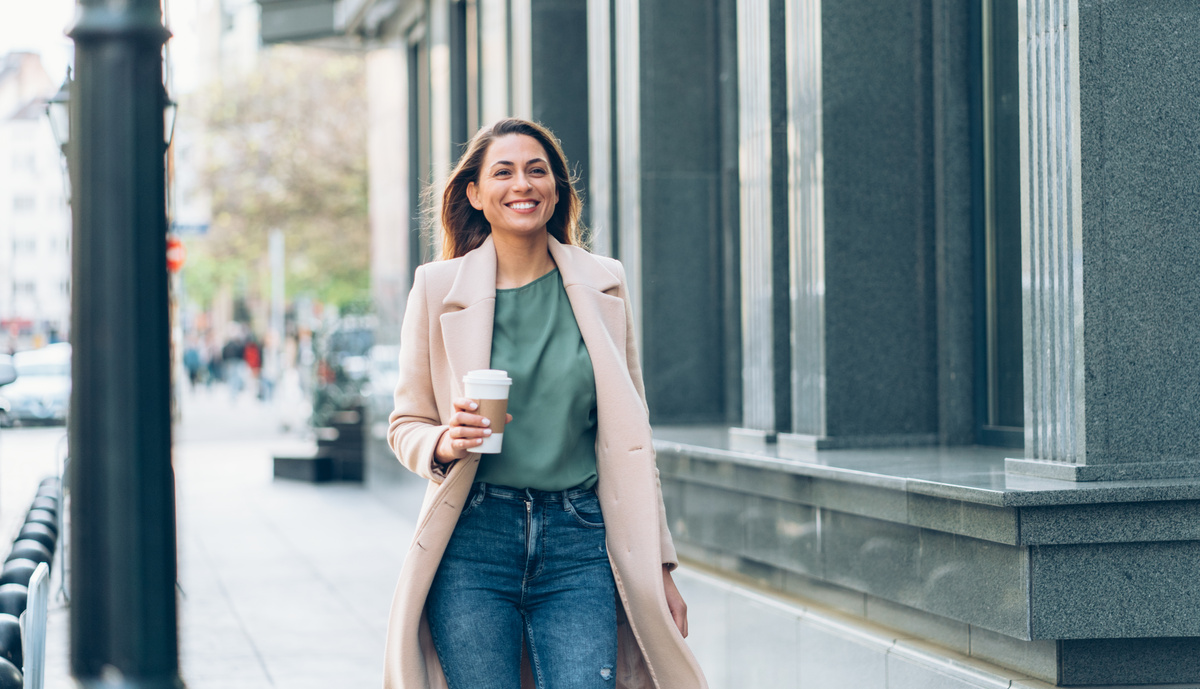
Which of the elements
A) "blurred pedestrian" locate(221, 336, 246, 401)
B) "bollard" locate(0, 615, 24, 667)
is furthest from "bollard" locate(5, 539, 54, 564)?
"blurred pedestrian" locate(221, 336, 246, 401)

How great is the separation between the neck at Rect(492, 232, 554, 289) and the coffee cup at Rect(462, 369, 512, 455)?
543 mm

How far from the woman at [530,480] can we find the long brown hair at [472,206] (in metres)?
0.01

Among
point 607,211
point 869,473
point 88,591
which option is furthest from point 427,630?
point 607,211

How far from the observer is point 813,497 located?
17.6 feet

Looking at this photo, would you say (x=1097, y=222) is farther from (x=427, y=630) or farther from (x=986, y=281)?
(x=427, y=630)

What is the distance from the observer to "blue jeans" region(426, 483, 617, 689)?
2.96 meters

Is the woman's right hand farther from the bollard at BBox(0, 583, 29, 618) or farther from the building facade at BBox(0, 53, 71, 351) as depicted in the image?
the building facade at BBox(0, 53, 71, 351)

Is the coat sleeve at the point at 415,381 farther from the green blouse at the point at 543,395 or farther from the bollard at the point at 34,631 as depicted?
the bollard at the point at 34,631

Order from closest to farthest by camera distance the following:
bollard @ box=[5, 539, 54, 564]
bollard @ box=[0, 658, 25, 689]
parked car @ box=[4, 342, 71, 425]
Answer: bollard @ box=[0, 658, 25, 689] → bollard @ box=[5, 539, 54, 564] → parked car @ box=[4, 342, 71, 425]

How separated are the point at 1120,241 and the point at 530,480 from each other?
2.37 m

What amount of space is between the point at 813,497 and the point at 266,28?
13.0m

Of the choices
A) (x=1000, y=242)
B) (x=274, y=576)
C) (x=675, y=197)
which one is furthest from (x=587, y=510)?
(x=274, y=576)

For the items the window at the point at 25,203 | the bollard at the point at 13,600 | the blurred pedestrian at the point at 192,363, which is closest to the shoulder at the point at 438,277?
the bollard at the point at 13,600

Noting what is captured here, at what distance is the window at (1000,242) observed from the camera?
5.82m
